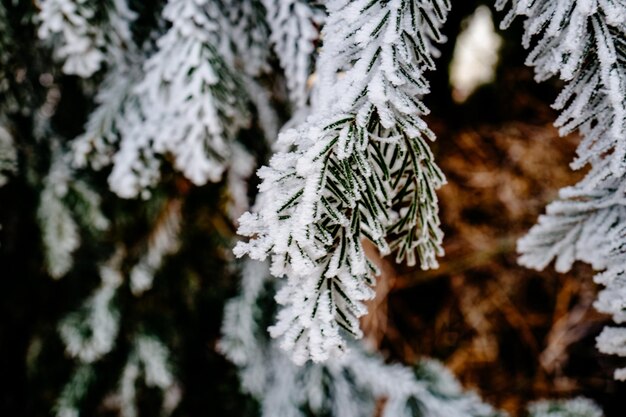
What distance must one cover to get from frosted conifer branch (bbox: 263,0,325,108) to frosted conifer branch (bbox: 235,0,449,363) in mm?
240

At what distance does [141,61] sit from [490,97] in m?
1.73

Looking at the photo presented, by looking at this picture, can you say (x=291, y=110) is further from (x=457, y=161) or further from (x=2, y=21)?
(x=457, y=161)

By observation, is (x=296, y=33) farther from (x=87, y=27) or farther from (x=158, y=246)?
(x=158, y=246)

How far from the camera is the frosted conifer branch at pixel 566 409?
0.97 m

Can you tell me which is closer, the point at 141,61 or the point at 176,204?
the point at 141,61

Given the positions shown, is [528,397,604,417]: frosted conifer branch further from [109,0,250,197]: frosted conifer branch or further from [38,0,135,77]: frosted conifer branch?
[38,0,135,77]: frosted conifer branch

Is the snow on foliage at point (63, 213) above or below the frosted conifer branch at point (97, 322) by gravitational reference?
above

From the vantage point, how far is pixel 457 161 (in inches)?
92.9

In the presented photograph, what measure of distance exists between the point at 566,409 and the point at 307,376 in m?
0.59

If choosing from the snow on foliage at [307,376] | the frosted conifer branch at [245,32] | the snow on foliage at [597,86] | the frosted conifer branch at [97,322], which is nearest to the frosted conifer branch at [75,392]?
the frosted conifer branch at [97,322]

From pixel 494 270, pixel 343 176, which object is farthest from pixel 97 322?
pixel 494 270

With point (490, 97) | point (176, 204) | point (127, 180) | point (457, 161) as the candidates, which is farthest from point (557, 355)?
point (127, 180)

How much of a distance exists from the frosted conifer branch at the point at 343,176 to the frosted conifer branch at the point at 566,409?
2.35ft

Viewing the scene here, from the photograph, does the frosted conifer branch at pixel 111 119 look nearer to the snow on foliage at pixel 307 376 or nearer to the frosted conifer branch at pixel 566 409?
the snow on foliage at pixel 307 376
